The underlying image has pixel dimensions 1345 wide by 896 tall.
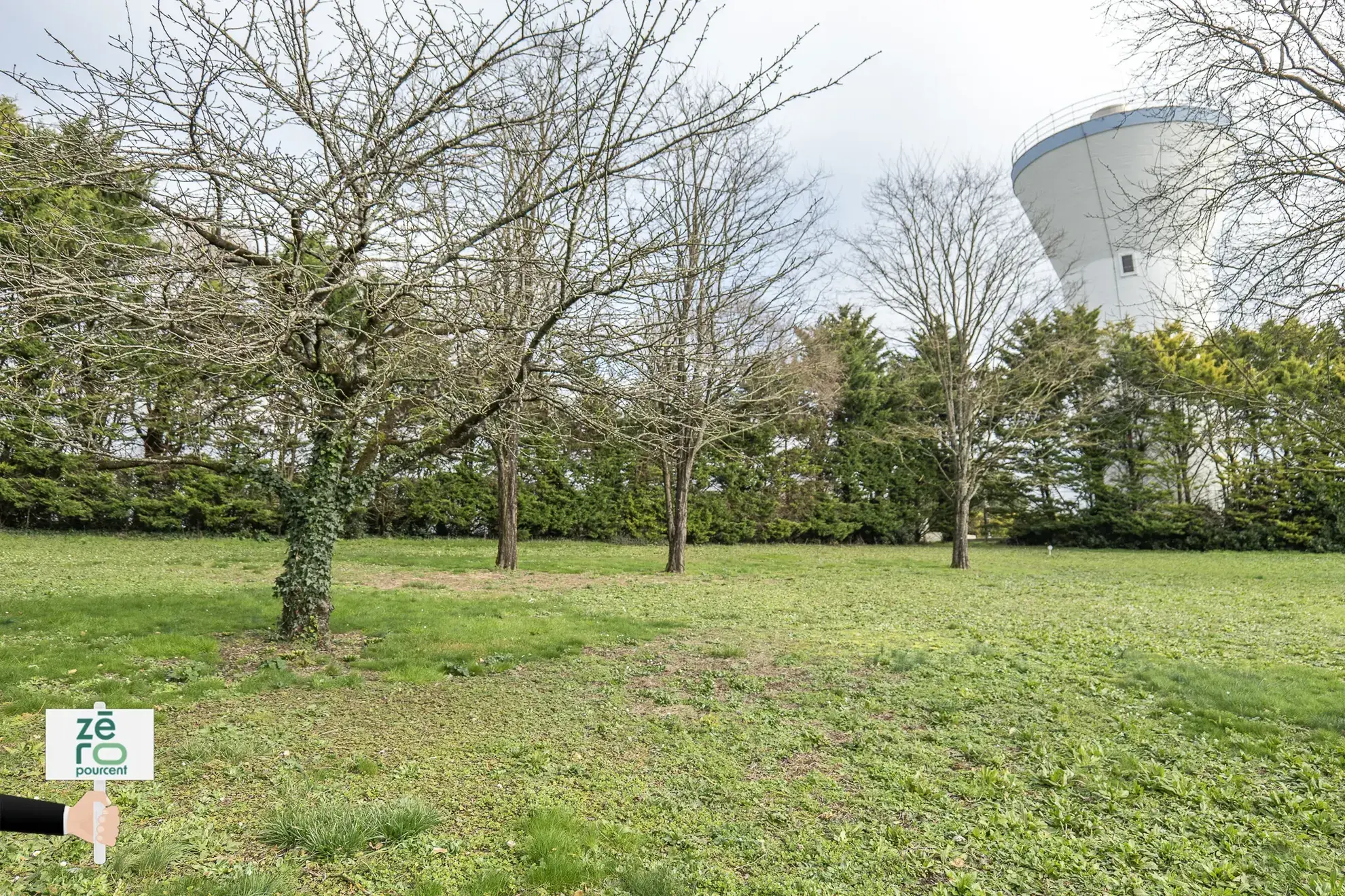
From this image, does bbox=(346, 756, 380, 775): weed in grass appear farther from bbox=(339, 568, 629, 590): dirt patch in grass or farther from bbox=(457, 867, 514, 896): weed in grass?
bbox=(339, 568, 629, 590): dirt patch in grass

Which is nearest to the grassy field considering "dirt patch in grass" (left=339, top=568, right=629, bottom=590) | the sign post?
the sign post

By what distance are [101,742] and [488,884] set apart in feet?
4.70

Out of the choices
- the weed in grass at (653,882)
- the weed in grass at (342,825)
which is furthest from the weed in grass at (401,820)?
the weed in grass at (653,882)

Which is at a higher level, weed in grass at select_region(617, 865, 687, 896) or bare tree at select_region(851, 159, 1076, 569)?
bare tree at select_region(851, 159, 1076, 569)

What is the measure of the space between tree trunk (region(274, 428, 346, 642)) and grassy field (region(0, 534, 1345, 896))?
304 mm

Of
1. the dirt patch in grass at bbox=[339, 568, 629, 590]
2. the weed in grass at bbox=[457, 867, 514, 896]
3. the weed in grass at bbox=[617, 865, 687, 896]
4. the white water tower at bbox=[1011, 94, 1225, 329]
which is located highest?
the white water tower at bbox=[1011, 94, 1225, 329]

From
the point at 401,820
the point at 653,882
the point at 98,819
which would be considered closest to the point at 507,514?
the point at 401,820

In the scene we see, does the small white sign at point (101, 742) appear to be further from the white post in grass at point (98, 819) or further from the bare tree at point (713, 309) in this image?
the bare tree at point (713, 309)

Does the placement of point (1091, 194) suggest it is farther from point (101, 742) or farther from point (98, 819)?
point (98, 819)

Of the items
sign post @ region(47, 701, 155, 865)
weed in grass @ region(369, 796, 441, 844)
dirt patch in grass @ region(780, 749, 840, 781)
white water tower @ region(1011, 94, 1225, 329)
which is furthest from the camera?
white water tower @ region(1011, 94, 1225, 329)

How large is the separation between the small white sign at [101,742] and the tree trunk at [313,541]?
4.27m

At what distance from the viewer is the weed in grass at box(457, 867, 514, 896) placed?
251 cm

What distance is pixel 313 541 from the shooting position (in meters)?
5.84

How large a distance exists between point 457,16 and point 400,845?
157 inches
